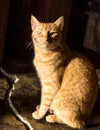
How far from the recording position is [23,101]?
8.04 feet

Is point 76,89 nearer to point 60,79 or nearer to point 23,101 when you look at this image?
point 60,79

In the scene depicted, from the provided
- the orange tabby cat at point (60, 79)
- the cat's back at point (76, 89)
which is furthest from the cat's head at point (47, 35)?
the cat's back at point (76, 89)

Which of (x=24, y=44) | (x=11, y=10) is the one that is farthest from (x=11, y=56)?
(x=11, y=10)

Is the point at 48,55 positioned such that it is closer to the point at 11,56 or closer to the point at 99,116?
the point at 99,116

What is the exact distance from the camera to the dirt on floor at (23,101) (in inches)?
86.4

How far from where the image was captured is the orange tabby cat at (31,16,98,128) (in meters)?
2.13

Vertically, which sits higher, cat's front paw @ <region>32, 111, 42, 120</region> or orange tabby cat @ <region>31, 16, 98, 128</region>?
orange tabby cat @ <region>31, 16, 98, 128</region>

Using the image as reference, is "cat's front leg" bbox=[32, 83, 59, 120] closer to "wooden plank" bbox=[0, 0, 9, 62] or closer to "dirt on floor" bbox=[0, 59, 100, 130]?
"dirt on floor" bbox=[0, 59, 100, 130]

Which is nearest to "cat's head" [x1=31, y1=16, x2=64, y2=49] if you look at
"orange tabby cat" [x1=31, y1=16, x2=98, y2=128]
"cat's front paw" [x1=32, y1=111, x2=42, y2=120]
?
"orange tabby cat" [x1=31, y1=16, x2=98, y2=128]

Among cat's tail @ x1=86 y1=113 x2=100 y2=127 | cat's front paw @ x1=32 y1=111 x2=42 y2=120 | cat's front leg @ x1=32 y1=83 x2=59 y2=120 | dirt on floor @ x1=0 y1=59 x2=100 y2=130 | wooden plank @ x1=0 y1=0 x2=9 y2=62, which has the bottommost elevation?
cat's tail @ x1=86 y1=113 x2=100 y2=127

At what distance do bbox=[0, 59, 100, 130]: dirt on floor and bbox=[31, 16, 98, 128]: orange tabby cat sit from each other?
7 cm

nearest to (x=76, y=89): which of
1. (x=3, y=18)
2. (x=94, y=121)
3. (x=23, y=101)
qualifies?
(x=94, y=121)

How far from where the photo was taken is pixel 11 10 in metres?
3.07

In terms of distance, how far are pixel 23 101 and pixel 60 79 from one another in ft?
1.32
